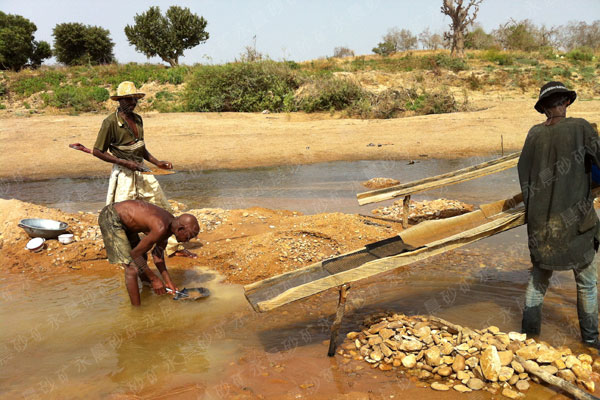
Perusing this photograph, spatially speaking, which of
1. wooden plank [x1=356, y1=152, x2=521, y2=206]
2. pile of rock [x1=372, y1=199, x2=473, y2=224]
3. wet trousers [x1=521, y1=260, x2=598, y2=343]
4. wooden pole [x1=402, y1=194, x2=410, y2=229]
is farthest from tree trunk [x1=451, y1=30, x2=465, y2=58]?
wet trousers [x1=521, y1=260, x2=598, y2=343]

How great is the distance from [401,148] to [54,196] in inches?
316

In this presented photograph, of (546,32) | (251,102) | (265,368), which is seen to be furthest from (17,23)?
(265,368)

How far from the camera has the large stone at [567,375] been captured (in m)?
2.81

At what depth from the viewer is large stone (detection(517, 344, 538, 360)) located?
2962 mm

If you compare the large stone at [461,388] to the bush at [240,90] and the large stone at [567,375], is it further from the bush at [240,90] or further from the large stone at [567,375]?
the bush at [240,90]

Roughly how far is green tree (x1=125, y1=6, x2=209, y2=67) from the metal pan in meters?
26.9

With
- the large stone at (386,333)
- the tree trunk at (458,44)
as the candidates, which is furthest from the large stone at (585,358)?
the tree trunk at (458,44)

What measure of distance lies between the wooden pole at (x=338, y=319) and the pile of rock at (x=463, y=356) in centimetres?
11

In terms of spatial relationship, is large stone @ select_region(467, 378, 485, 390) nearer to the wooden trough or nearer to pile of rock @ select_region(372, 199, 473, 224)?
the wooden trough

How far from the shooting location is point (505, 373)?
2.85m

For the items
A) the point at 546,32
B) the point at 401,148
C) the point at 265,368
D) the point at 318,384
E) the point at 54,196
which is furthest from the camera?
the point at 546,32

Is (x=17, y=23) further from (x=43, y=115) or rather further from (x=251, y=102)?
(x=251, y=102)

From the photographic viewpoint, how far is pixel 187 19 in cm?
3066

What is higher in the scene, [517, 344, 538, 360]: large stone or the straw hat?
the straw hat
